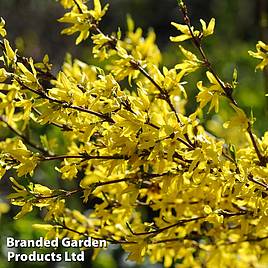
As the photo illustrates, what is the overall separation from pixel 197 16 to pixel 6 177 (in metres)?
4.82

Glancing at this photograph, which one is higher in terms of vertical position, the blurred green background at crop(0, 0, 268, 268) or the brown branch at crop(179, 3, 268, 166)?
the blurred green background at crop(0, 0, 268, 268)

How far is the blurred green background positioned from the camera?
12.9 ft

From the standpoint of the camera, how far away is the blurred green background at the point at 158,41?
3.94 m

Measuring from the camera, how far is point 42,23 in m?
9.74

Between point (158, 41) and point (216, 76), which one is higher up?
point (158, 41)

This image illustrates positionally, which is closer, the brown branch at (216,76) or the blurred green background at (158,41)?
the brown branch at (216,76)

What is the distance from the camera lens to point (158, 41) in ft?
30.1

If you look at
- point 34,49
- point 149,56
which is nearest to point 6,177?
point 34,49

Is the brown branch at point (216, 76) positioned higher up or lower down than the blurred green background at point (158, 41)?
lower down

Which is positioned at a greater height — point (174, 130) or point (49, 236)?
point (174, 130)

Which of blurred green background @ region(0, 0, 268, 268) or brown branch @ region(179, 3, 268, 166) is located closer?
brown branch @ region(179, 3, 268, 166)

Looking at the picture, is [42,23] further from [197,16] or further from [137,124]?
[137,124]

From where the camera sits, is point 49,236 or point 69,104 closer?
point 69,104

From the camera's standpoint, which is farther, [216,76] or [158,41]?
[158,41]
